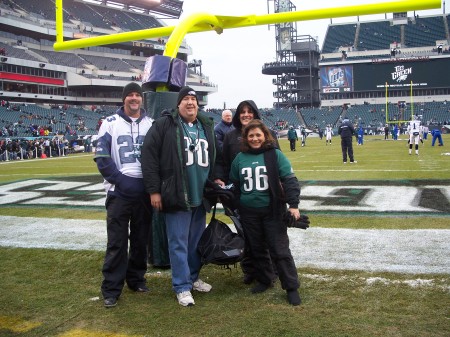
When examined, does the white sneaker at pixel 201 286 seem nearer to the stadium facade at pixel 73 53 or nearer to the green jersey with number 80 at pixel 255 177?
the green jersey with number 80 at pixel 255 177

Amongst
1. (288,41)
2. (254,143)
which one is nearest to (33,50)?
(288,41)

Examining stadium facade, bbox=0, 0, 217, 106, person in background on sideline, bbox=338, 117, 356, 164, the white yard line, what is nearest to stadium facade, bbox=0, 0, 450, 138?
stadium facade, bbox=0, 0, 217, 106

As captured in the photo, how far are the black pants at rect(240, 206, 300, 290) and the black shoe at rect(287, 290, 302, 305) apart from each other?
118 millimetres

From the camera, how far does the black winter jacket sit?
3.54m

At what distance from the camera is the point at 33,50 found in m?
49.0

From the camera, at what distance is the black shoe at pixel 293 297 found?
3.36m

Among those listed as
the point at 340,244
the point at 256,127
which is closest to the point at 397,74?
the point at 340,244

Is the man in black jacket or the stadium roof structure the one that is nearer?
the man in black jacket

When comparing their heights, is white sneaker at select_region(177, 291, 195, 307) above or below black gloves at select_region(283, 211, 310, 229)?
below

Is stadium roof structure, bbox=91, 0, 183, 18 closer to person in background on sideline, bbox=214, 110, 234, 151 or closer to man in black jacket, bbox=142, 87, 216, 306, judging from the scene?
person in background on sideline, bbox=214, 110, 234, 151

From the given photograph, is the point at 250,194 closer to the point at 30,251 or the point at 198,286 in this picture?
the point at 198,286

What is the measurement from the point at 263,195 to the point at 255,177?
15 cm

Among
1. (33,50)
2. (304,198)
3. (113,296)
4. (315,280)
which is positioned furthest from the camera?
(33,50)

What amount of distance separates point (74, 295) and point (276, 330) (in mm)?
1707
